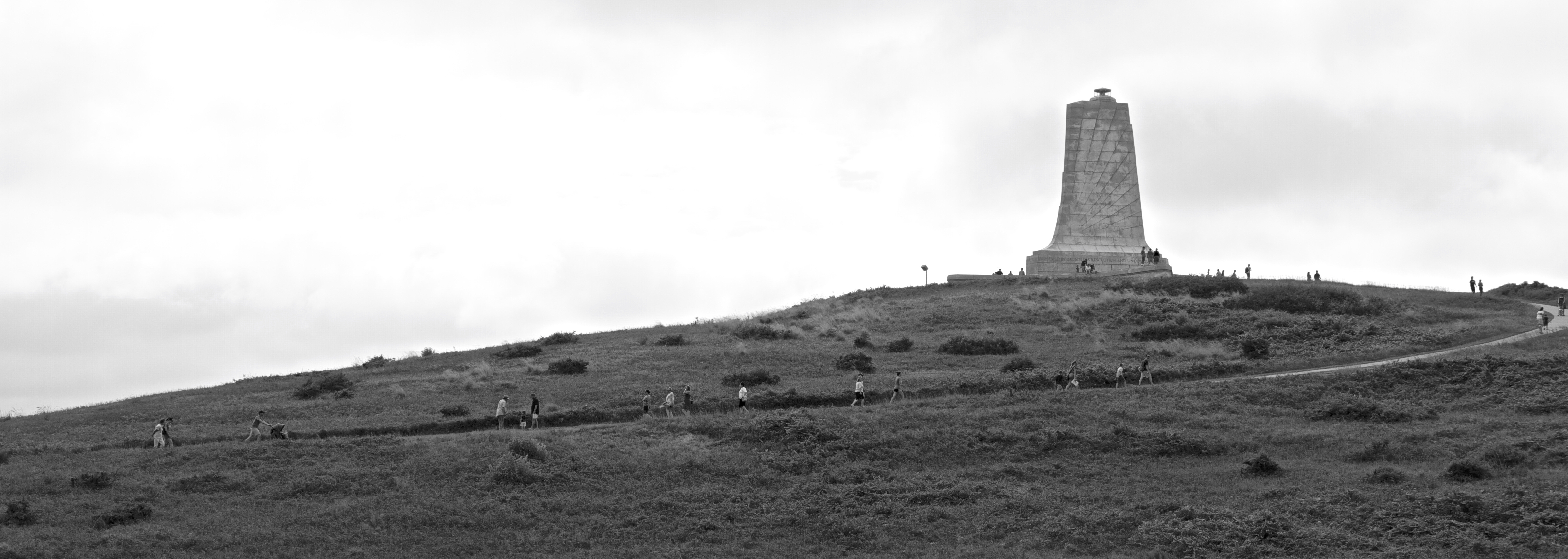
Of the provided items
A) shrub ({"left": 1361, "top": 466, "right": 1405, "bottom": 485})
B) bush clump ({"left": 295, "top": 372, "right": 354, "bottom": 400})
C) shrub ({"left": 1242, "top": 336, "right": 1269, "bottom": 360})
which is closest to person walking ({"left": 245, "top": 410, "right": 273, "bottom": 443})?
bush clump ({"left": 295, "top": 372, "right": 354, "bottom": 400})

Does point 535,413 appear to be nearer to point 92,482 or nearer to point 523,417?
point 523,417

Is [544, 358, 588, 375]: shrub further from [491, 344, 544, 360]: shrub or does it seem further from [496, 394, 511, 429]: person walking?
[496, 394, 511, 429]: person walking

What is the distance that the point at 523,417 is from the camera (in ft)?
115

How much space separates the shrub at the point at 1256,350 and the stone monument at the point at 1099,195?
70.8ft

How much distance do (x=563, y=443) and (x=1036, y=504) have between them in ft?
33.5

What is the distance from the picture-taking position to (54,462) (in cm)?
3122

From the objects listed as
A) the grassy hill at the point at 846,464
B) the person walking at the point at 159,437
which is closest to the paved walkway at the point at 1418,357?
the grassy hill at the point at 846,464

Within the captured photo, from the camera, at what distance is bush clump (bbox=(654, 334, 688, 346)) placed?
49.5m

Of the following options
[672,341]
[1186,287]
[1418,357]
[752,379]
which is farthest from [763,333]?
[1418,357]

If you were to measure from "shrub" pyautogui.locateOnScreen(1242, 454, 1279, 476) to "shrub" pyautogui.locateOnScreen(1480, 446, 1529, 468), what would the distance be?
13.2ft

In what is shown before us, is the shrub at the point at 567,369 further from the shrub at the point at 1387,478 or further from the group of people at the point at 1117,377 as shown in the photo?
the shrub at the point at 1387,478

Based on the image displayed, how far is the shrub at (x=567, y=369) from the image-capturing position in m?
43.6

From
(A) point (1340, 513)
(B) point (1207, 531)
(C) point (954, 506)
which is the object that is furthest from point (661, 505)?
(A) point (1340, 513)

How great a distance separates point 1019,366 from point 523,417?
564 inches
